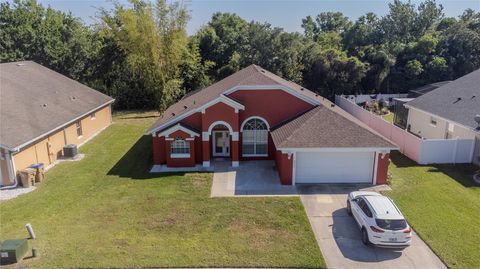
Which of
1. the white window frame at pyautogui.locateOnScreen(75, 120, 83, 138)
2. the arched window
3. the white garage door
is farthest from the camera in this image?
the white window frame at pyautogui.locateOnScreen(75, 120, 83, 138)

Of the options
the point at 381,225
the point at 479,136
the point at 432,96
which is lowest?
the point at 381,225

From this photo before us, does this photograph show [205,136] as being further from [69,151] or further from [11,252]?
[11,252]

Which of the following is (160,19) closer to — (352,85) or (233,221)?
(352,85)

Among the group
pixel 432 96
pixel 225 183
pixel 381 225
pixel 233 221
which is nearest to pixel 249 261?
pixel 233 221

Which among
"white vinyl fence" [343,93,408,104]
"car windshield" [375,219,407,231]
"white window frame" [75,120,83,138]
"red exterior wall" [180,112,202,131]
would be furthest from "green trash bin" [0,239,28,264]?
"white vinyl fence" [343,93,408,104]

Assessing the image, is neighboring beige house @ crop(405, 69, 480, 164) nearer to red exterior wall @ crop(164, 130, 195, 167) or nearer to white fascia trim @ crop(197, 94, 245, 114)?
white fascia trim @ crop(197, 94, 245, 114)

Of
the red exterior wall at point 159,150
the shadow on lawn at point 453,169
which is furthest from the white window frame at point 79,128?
the shadow on lawn at point 453,169

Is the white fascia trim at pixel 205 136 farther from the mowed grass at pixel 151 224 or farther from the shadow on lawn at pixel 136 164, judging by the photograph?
the shadow on lawn at pixel 136 164
